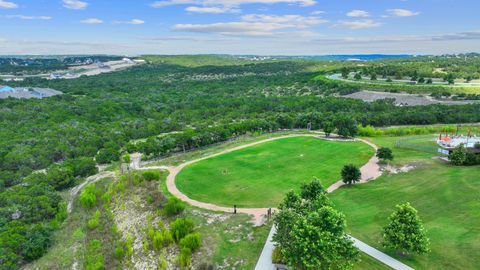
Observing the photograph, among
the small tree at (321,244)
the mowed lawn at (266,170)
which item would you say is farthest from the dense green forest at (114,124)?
the small tree at (321,244)

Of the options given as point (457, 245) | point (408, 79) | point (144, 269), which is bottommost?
point (144, 269)

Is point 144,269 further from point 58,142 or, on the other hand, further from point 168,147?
point 58,142

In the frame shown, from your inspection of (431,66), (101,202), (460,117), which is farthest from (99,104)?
(431,66)

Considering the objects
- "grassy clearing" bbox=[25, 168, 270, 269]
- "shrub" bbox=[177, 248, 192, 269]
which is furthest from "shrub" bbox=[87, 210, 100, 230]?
"shrub" bbox=[177, 248, 192, 269]

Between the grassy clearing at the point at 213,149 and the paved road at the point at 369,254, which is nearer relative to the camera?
the paved road at the point at 369,254

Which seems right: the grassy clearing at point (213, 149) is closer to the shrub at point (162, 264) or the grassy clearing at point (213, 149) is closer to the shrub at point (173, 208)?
the shrub at point (173, 208)

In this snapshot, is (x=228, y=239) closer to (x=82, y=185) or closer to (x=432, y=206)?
(x=432, y=206)

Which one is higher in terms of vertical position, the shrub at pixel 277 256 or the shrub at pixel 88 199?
the shrub at pixel 277 256
